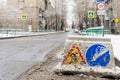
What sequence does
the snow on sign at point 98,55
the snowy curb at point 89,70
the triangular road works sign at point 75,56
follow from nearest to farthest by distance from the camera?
the snowy curb at point 89,70 → the snow on sign at point 98,55 → the triangular road works sign at point 75,56

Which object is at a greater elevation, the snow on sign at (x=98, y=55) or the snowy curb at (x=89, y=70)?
the snow on sign at (x=98, y=55)

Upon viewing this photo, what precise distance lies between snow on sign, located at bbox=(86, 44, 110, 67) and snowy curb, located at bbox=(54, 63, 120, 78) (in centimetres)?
15

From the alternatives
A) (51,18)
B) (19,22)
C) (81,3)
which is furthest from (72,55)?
(51,18)

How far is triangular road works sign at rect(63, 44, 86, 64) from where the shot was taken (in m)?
7.27

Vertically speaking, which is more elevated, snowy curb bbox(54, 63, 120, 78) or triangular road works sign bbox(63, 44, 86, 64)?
triangular road works sign bbox(63, 44, 86, 64)

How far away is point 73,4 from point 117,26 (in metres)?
21.2

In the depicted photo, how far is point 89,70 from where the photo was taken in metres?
7.11

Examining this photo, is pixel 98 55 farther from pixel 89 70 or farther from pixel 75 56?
pixel 75 56

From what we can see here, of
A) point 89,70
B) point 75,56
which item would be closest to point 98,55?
point 89,70

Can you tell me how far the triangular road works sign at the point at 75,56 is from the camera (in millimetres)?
7273

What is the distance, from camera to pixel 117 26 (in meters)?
56.9

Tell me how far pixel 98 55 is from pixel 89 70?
48 centimetres

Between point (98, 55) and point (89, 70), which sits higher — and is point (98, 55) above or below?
above

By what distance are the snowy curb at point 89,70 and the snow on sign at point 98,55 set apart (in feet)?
0.49
